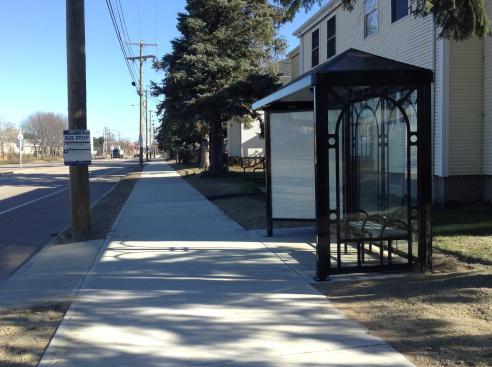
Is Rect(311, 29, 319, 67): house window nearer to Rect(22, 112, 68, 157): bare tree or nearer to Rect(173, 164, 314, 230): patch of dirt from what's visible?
Rect(173, 164, 314, 230): patch of dirt

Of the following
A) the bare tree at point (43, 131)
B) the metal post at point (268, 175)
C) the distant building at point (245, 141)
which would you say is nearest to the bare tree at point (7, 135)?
the bare tree at point (43, 131)

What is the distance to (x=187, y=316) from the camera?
210 inches

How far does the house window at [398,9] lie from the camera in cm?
1497

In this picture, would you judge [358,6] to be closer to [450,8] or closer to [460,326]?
[450,8]

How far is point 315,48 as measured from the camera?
917 inches

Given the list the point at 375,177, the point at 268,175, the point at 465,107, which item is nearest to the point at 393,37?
the point at 465,107

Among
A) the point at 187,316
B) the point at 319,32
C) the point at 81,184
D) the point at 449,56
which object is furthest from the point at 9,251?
the point at 319,32

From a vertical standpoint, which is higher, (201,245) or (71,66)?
(71,66)

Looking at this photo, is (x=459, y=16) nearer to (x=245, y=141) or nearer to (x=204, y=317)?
(x=204, y=317)

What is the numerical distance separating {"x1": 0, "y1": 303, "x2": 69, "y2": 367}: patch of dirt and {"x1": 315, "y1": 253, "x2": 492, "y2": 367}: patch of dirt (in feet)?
9.12

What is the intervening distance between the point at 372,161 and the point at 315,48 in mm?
16537

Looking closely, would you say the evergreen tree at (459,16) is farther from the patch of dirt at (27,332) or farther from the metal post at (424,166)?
the patch of dirt at (27,332)

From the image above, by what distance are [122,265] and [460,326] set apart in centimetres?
469

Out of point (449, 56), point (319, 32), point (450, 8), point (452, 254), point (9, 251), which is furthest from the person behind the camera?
point (319, 32)
